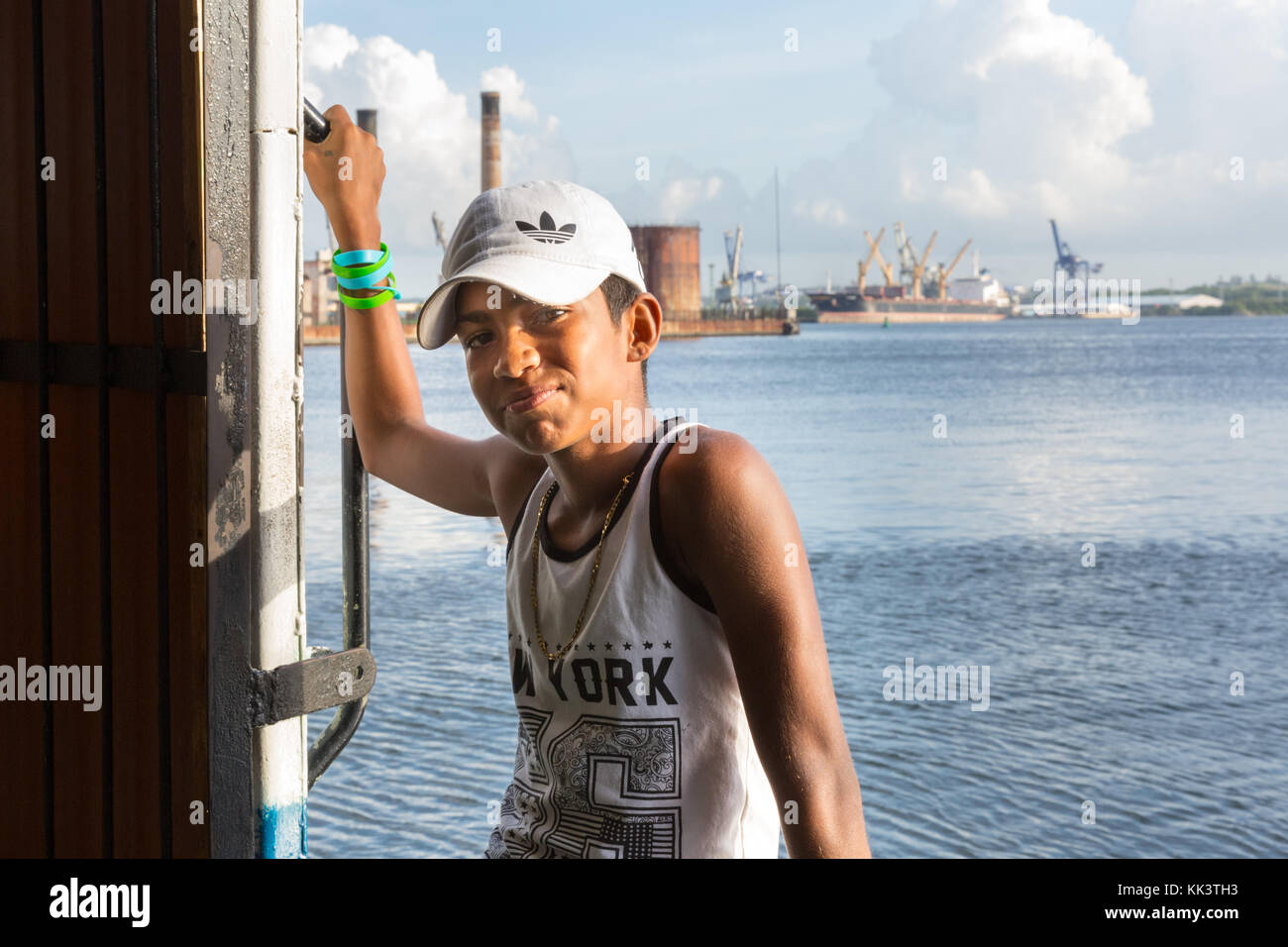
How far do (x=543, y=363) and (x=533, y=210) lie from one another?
0.17 m

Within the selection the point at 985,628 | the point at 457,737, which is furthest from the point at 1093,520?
the point at 457,737

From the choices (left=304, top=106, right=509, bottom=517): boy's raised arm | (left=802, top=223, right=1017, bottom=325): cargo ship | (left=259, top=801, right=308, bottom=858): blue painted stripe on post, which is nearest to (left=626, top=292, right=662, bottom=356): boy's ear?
(left=304, top=106, right=509, bottom=517): boy's raised arm

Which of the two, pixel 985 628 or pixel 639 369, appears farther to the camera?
pixel 985 628

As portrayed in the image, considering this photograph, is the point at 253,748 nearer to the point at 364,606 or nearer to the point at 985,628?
the point at 364,606

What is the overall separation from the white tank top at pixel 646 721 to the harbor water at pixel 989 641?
33 centimetres

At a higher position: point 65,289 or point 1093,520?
point 65,289

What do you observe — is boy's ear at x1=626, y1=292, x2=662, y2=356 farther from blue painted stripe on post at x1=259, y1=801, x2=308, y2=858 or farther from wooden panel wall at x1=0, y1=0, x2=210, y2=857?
blue painted stripe on post at x1=259, y1=801, x2=308, y2=858

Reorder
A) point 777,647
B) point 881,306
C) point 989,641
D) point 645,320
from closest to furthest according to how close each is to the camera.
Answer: point 777,647
point 645,320
point 989,641
point 881,306

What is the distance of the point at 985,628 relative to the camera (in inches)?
527

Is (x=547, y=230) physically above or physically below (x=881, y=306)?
below

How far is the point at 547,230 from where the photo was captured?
5.01 ft

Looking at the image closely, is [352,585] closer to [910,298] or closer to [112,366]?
[112,366]

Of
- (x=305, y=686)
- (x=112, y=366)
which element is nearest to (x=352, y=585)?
(x=305, y=686)

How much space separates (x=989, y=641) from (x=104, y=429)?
1201cm
